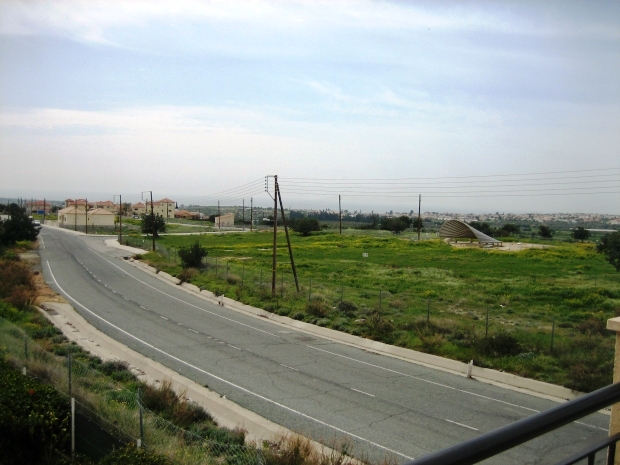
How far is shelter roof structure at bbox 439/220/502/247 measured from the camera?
8989cm

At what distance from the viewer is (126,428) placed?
11.0 m

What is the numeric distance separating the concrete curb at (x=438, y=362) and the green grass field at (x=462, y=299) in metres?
0.38

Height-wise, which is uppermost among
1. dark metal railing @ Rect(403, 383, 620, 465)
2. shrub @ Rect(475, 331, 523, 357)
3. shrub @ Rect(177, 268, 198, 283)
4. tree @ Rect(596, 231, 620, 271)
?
dark metal railing @ Rect(403, 383, 620, 465)

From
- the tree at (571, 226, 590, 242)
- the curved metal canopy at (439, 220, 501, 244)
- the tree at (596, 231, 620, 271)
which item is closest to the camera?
the tree at (596, 231, 620, 271)

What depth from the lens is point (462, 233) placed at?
3853 inches

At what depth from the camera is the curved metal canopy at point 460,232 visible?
302 ft

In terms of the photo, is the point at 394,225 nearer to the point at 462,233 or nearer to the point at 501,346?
the point at 462,233

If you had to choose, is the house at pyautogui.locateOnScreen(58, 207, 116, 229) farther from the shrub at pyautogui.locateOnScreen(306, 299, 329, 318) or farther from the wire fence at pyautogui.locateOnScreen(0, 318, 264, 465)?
the wire fence at pyautogui.locateOnScreen(0, 318, 264, 465)

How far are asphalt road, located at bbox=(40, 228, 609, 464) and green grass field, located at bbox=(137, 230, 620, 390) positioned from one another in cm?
194

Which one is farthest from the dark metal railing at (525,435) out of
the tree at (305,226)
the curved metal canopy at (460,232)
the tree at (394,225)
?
the tree at (394,225)

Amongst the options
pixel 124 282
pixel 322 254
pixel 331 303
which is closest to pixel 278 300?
pixel 331 303

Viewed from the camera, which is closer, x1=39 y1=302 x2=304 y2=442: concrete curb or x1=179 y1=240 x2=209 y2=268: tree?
x1=39 y1=302 x2=304 y2=442: concrete curb

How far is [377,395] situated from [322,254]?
4932 cm

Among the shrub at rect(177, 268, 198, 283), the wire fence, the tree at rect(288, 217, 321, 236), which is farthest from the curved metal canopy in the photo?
the wire fence
